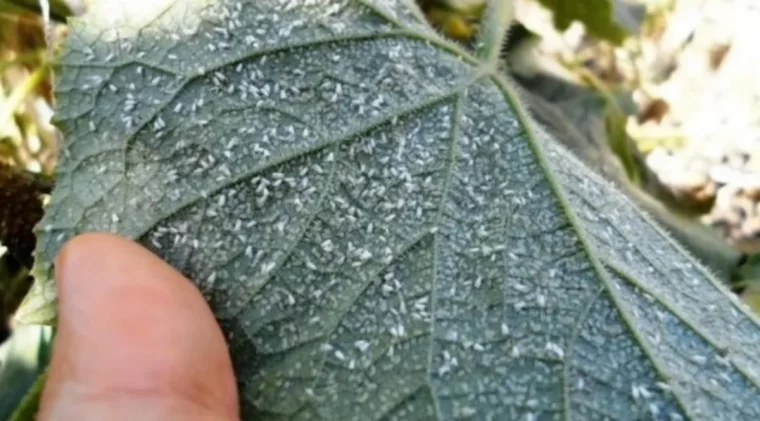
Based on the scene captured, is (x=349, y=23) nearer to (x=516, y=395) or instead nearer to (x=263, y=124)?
(x=263, y=124)

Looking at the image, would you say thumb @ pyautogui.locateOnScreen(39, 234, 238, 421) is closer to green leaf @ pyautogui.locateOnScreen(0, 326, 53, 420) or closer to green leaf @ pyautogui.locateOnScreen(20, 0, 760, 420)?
green leaf @ pyautogui.locateOnScreen(20, 0, 760, 420)

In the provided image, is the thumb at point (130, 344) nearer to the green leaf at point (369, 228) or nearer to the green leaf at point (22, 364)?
the green leaf at point (369, 228)

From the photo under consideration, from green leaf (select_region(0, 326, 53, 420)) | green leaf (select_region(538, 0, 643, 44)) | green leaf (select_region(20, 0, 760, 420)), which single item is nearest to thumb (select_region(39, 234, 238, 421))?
green leaf (select_region(20, 0, 760, 420))

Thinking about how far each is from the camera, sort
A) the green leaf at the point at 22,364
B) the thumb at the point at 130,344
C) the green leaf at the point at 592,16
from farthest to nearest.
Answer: the green leaf at the point at 592,16, the green leaf at the point at 22,364, the thumb at the point at 130,344

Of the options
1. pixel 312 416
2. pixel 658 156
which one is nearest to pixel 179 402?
pixel 312 416

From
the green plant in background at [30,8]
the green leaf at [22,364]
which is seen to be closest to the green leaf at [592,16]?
the green plant in background at [30,8]
